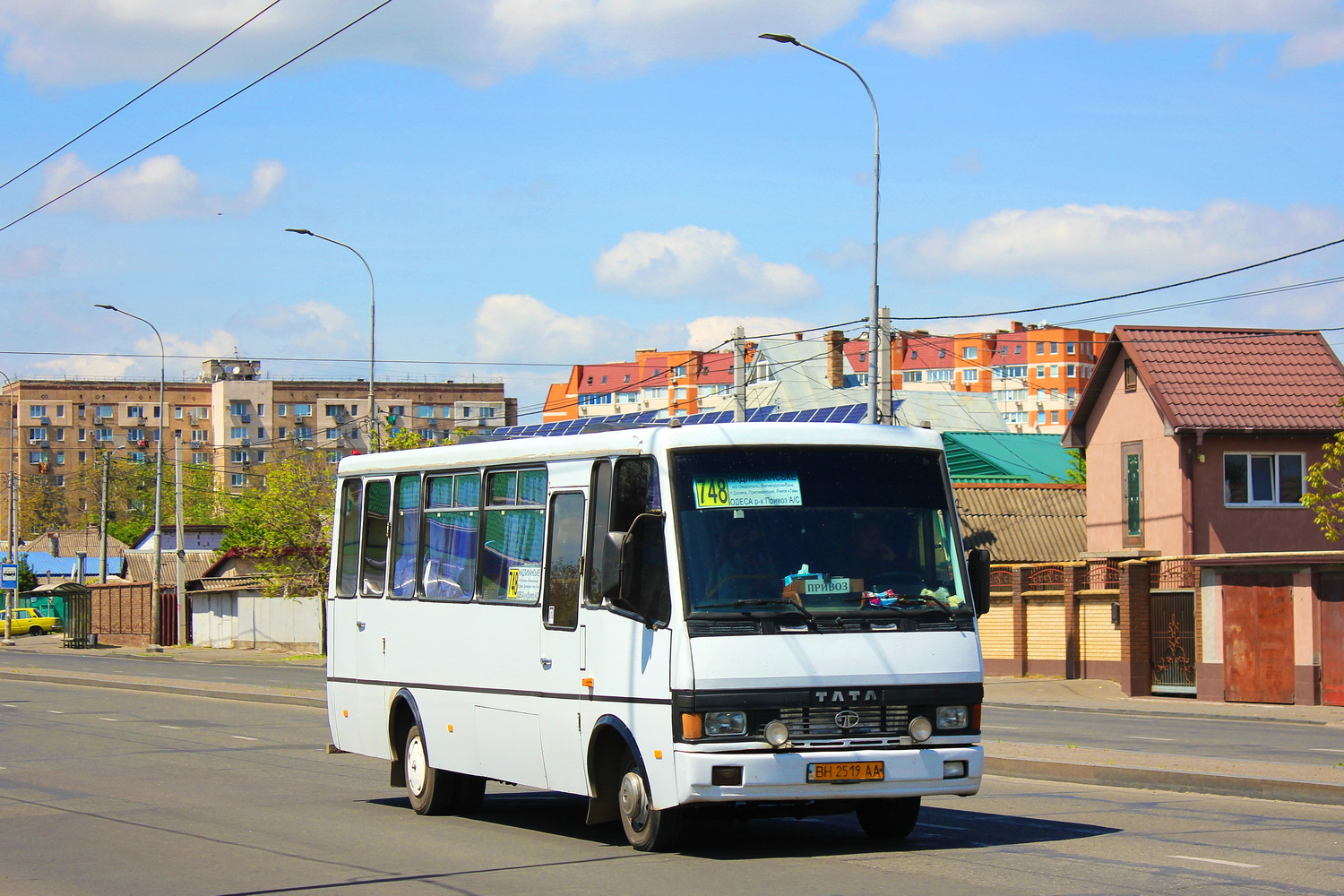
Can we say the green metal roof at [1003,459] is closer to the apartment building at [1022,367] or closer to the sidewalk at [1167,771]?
the sidewalk at [1167,771]

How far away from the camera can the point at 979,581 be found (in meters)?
10.5

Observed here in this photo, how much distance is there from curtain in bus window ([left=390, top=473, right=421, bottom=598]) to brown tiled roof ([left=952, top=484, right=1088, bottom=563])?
108ft

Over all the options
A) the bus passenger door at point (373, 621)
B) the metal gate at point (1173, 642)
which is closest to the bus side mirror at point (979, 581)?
the bus passenger door at point (373, 621)

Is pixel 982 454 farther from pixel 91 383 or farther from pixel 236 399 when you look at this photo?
pixel 91 383

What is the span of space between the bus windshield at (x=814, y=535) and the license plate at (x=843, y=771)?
890 millimetres

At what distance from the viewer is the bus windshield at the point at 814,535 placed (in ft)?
32.4

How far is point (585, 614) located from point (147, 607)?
6429 cm

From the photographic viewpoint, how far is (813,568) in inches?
393

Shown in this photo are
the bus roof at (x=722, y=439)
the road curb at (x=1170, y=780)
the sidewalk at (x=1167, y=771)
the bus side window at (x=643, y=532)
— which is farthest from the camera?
the sidewalk at (x=1167, y=771)

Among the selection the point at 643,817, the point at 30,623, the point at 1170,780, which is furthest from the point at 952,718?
the point at 30,623

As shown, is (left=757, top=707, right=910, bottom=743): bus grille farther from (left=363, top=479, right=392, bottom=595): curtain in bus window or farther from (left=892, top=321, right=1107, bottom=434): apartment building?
(left=892, top=321, right=1107, bottom=434): apartment building

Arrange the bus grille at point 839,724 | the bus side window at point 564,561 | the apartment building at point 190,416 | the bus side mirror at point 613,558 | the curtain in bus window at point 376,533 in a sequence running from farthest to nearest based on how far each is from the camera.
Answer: the apartment building at point 190,416, the curtain in bus window at point 376,533, the bus side window at point 564,561, the bus side mirror at point 613,558, the bus grille at point 839,724

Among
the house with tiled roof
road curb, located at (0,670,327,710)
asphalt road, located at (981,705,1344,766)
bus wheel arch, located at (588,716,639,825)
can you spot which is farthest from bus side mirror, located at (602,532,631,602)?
the house with tiled roof

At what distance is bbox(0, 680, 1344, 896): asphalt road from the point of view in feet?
30.0
